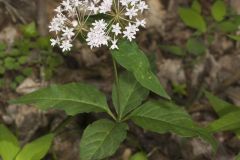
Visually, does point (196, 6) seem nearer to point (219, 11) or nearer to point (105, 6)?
point (219, 11)

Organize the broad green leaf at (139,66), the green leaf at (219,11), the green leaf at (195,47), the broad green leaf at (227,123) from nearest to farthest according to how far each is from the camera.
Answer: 1. the broad green leaf at (139,66)
2. the broad green leaf at (227,123)
3. the green leaf at (195,47)
4. the green leaf at (219,11)

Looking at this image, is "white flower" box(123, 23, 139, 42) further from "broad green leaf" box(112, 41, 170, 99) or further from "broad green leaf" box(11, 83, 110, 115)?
"broad green leaf" box(11, 83, 110, 115)

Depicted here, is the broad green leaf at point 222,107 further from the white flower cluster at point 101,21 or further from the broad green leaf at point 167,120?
the white flower cluster at point 101,21

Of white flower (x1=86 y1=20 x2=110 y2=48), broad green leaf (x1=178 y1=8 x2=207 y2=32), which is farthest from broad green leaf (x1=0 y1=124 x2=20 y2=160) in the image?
broad green leaf (x1=178 y1=8 x2=207 y2=32)

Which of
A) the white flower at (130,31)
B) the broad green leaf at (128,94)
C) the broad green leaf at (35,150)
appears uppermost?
the white flower at (130,31)

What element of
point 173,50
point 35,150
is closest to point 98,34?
point 35,150

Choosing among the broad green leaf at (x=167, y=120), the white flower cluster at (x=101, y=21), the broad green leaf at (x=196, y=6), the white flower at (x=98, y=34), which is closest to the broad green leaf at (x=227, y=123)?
the broad green leaf at (x=167, y=120)
